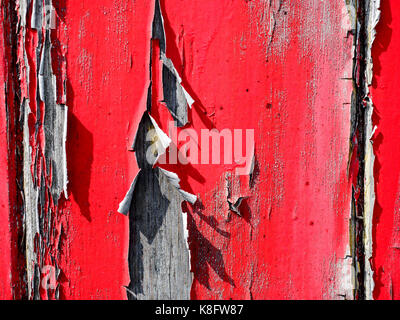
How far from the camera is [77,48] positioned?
1.50 ft

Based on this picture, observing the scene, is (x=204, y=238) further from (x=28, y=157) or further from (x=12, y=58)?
(x=12, y=58)

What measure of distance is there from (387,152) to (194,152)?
1.00 feet

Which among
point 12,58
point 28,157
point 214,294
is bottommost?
point 214,294

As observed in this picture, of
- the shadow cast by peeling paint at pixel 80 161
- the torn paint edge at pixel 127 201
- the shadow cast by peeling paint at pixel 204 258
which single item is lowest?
the shadow cast by peeling paint at pixel 204 258

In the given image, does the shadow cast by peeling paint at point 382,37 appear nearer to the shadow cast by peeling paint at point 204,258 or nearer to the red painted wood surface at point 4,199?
the shadow cast by peeling paint at point 204,258

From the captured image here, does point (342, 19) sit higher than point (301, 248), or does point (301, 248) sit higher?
point (342, 19)

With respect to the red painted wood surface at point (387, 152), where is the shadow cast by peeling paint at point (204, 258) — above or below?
below

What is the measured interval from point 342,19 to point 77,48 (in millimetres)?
416

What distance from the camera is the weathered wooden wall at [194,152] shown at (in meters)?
0.46

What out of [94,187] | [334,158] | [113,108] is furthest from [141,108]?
[334,158]

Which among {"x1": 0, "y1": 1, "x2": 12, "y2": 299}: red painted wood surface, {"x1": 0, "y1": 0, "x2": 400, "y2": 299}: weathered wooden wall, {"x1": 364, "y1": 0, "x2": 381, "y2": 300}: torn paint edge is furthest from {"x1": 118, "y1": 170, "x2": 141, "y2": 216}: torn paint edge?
{"x1": 364, "y1": 0, "x2": 381, "y2": 300}: torn paint edge

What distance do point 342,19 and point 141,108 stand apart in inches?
13.5

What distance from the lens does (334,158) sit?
0.47m

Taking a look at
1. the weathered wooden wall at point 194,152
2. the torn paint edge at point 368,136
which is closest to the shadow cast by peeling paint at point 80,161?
the weathered wooden wall at point 194,152
